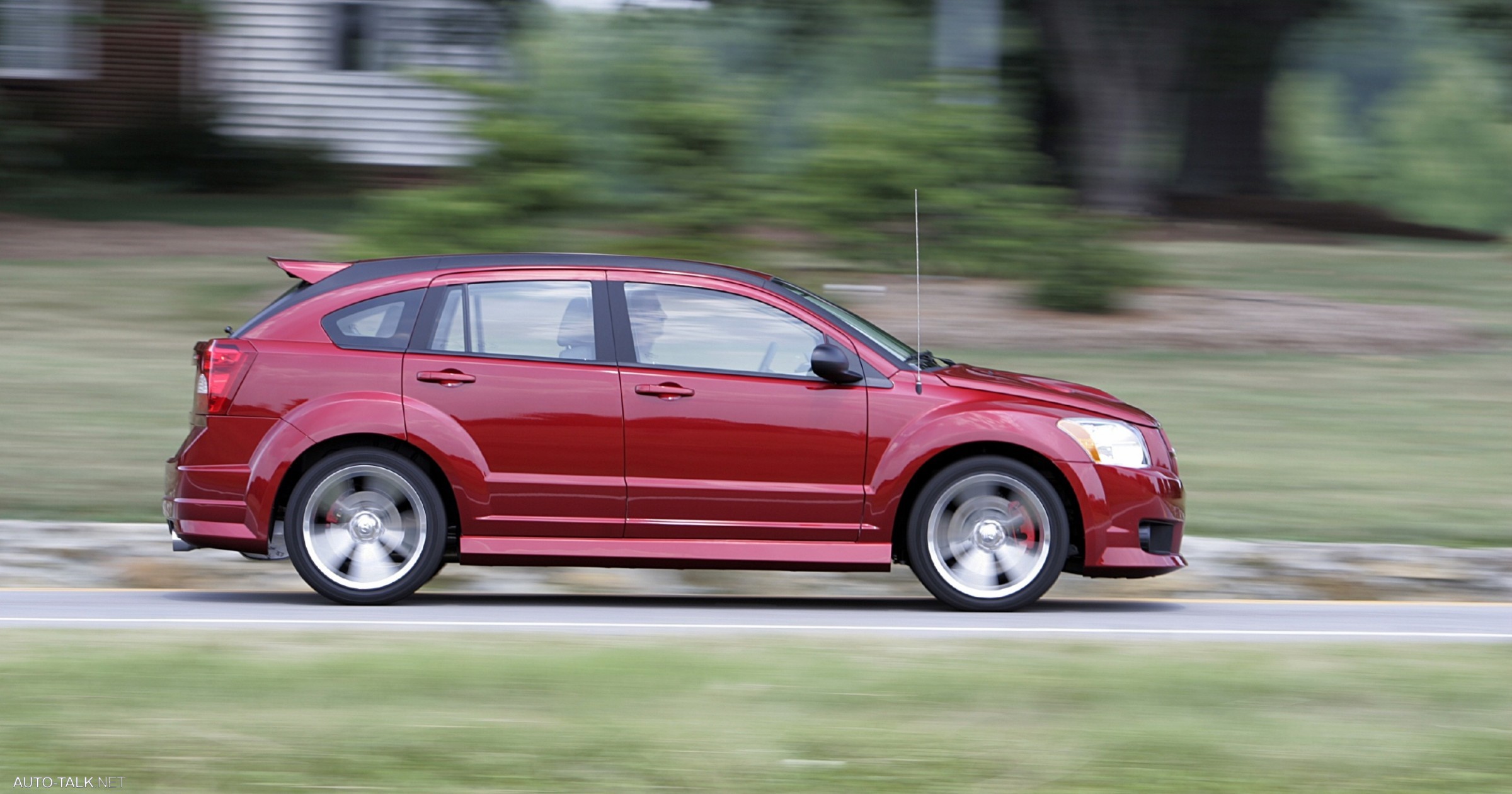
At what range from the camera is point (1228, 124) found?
90.6 ft

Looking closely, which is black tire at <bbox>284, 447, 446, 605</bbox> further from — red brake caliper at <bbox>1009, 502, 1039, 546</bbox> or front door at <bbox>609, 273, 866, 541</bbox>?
red brake caliper at <bbox>1009, 502, 1039, 546</bbox>

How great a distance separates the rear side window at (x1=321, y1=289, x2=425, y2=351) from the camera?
7.83m

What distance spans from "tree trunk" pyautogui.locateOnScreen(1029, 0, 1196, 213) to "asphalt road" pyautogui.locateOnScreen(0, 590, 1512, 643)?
12690 mm

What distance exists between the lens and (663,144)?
16297 millimetres

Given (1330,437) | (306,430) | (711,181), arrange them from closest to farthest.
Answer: (306,430)
(1330,437)
(711,181)

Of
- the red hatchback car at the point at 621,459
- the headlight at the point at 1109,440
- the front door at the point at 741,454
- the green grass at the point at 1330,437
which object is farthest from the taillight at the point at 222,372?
the green grass at the point at 1330,437

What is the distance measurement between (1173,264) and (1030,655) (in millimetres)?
14245

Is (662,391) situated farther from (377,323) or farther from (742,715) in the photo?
(742,715)

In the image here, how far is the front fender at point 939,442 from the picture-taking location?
7.73 metres

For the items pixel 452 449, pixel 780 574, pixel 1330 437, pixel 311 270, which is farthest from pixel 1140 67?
pixel 452 449

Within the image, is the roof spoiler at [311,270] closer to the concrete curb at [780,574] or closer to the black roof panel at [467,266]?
the black roof panel at [467,266]

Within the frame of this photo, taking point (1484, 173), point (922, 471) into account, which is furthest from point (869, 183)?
point (1484, 173)

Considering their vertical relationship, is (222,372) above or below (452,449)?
above

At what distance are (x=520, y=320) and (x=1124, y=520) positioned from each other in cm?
281
